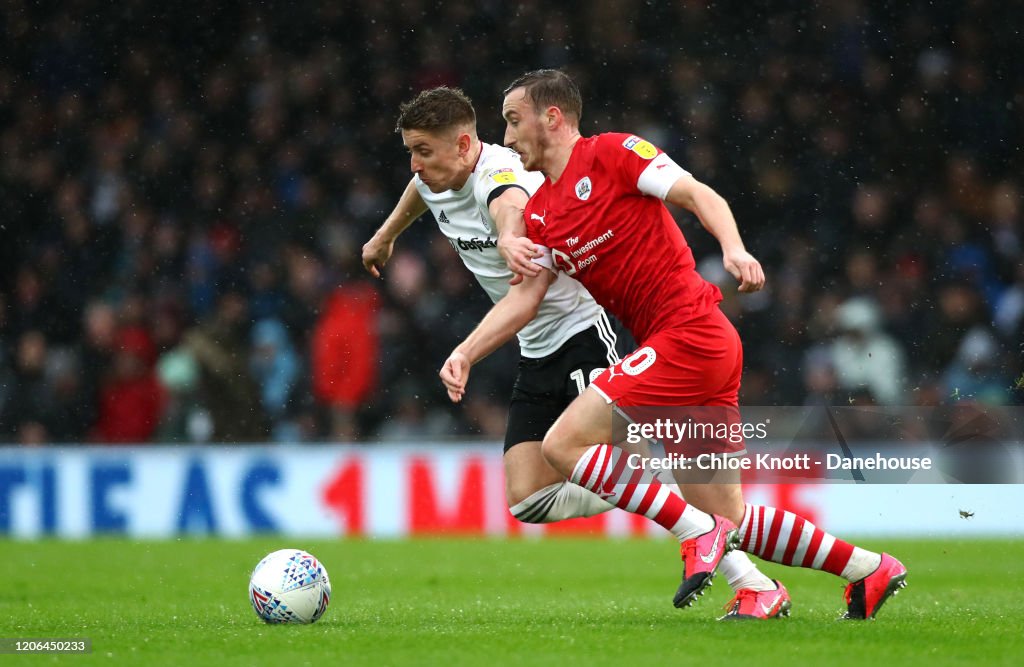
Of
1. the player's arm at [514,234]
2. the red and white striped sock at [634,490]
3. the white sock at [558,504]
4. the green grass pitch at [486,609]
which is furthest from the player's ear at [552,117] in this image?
the green grass pitch at [486,609]

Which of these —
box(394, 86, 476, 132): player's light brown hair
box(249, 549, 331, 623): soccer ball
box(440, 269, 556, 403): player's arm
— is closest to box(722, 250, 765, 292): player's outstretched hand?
box(440, 269, 556, 403): player's arm

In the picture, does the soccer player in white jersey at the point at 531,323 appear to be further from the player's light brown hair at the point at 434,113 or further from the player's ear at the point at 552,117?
the player's ear at the point at 552,117

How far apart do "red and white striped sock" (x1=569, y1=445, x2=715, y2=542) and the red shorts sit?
0.58 ft

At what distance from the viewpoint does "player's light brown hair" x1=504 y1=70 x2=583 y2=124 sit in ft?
17.5

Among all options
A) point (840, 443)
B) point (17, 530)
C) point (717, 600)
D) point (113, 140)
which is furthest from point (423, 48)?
point (717, 600)

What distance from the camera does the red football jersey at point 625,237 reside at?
520cm

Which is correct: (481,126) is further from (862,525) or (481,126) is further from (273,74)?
(862,525)

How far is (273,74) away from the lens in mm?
14992

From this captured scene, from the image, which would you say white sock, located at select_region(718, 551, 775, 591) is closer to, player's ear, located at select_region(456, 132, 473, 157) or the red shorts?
the red shorts

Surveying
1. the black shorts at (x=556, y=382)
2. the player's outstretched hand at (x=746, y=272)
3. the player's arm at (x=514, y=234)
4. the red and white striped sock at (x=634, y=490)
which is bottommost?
the red and white striped sock at (x=634, y=490)

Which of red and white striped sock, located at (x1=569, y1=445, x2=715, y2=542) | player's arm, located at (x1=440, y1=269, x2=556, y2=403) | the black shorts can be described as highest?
player's arm, located at (x1=440, y1=269, x2=556, y2=403)

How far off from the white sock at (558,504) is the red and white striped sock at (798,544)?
0.77m

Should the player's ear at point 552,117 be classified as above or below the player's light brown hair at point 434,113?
below

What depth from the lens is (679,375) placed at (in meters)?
5.10
